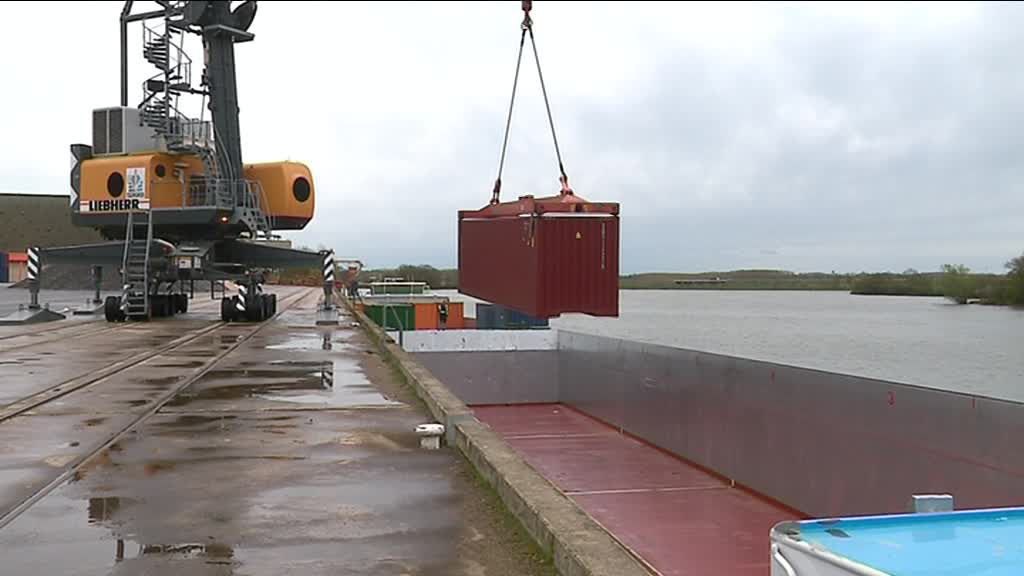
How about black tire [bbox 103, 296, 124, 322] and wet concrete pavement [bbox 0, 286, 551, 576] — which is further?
black tire [bbox 103, 296, 124, 322]

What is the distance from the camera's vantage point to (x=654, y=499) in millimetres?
19000

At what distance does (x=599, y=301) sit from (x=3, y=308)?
72.7ft

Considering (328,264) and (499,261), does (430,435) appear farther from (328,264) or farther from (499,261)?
(328,264)

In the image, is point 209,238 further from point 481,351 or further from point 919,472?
point 919,472

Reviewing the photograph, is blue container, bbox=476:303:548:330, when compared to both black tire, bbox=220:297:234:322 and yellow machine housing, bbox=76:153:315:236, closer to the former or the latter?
yellow machine housing, bbox=76:153:315:236

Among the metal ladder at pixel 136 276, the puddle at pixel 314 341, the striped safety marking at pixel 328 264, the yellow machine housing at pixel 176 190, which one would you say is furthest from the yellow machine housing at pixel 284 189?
the puddle at pixel 314 341

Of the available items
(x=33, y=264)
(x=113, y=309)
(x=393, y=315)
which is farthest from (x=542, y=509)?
(x=393, y=315)

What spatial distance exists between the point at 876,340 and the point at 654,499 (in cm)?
3617

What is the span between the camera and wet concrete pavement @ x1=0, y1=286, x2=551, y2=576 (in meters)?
4.57

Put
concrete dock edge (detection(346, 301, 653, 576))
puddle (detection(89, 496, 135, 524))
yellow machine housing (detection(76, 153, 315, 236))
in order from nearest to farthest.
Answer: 1. concrete dock edge (detection(346, 301, 653, 576))
2. puddle (detection(89, 496, 135, 524))
3. yellow machine housing (detection(76, 153, 315, 236))

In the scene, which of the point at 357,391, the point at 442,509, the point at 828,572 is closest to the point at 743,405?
the point at 357,391

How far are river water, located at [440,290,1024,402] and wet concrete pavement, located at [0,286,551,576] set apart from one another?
16.4 m

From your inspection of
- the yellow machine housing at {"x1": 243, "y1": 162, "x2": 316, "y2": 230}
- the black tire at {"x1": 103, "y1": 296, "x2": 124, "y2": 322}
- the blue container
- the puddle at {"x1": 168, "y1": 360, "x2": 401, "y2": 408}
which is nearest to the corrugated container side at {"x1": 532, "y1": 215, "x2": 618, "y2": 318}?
the puddle at {"x1": 168, "y1": 360, "x2": 401, "y2": 408}

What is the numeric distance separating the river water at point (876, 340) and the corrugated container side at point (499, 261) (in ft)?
26.6
